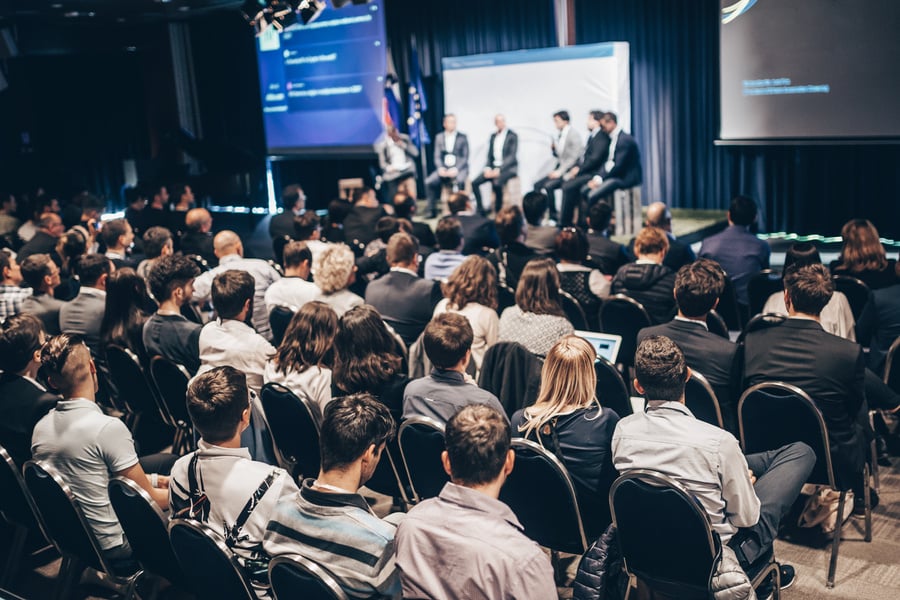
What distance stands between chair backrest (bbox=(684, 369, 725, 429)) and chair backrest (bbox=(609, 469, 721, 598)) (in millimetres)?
876

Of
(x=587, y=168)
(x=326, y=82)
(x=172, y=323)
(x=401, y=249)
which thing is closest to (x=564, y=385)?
(x=401, y=249)

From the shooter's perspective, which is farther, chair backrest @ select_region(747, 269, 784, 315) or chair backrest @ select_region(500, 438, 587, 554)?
chair backrest @ select_region(747, 269, 784, 315)

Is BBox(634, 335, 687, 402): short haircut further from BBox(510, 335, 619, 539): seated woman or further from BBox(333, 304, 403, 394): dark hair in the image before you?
BBox(333, 304, 403, 394): dark hair

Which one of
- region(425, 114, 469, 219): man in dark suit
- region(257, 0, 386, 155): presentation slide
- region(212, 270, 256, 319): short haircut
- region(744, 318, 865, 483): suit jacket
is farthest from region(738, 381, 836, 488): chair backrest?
region(257, 0, 386, 155): presentation slide

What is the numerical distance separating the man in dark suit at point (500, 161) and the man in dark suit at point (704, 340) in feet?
24.9

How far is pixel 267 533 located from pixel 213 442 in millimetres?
491

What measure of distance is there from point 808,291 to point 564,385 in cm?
117

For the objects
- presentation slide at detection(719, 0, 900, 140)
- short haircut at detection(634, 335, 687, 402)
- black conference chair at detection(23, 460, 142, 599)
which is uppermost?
presentation slide at detection(719, 0, 900, 140)

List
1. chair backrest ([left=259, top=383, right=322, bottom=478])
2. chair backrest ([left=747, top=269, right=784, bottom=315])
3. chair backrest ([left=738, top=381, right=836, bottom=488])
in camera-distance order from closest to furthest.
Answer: chair backrest ([left=738, top=381, right=836, bottom=488]) → chair backrest ([left=259, top=383, right=322, bottom=478]) → chair backrest ([left=747, top=269, right=784, bottom=315])

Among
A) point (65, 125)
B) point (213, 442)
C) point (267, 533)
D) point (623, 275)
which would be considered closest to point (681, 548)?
point (267, 533)

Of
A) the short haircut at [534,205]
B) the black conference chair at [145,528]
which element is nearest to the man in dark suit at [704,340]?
the black conference chair at [145,528]

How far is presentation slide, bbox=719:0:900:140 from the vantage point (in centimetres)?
780

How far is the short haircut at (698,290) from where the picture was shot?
3.54 m

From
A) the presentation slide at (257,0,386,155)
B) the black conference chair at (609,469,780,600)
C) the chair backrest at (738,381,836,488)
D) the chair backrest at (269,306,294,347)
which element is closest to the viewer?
the black conference chair at (609,469,780,600)
